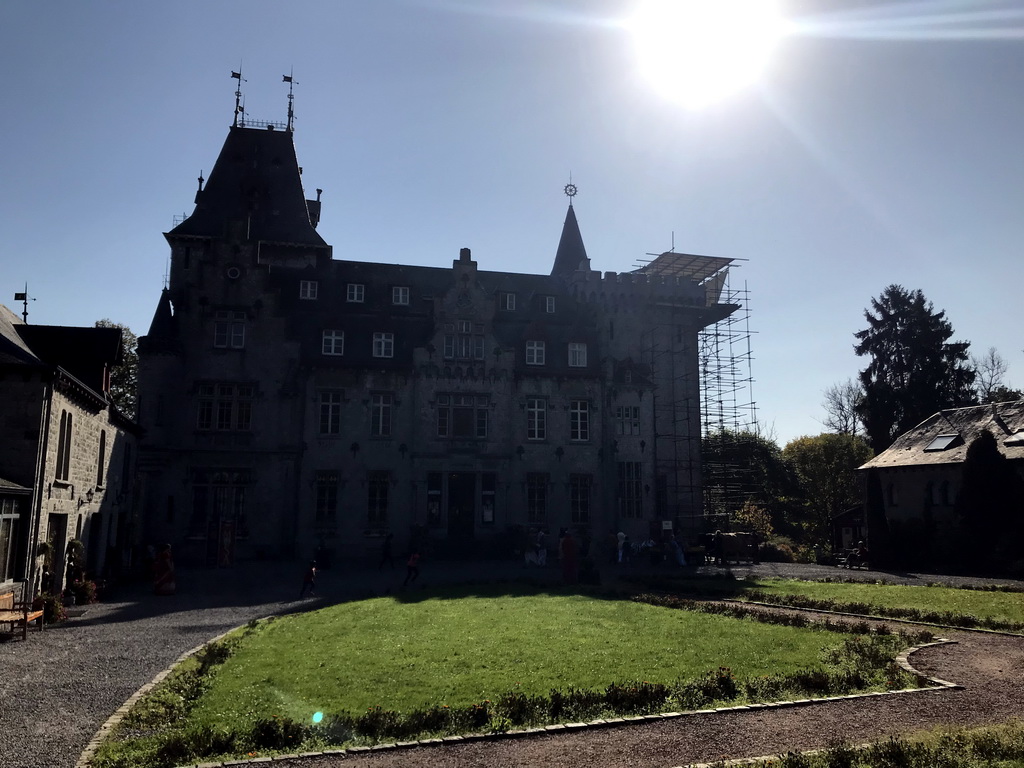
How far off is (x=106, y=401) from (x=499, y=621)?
56.2 ft

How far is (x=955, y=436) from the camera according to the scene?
140 feet

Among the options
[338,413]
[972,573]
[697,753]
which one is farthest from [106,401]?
[972,573]

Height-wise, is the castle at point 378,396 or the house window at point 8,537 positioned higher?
the castle at point 378,396

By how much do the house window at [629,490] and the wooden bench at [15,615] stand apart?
30969 mm

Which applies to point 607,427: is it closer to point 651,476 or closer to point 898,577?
point 651,476

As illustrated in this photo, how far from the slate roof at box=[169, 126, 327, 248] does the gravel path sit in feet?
98.0

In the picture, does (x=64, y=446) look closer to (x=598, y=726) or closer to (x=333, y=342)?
(x=333, y=342)

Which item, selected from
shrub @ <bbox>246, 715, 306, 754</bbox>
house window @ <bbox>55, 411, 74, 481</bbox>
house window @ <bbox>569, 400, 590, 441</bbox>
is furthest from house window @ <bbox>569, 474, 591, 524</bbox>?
shrub @ <bbox>246, 715, 306, 754</bbox>

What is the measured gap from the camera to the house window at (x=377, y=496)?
40281 mm

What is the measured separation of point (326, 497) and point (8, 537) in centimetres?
2014

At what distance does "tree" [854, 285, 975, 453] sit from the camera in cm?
5728

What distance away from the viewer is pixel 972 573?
3450 cm

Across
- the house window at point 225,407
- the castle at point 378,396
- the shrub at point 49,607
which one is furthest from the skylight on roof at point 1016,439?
the shrub at point 49,607

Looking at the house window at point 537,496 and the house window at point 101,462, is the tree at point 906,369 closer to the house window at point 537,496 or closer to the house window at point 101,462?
the house window at point 537,496
